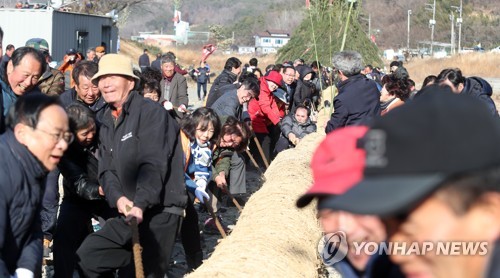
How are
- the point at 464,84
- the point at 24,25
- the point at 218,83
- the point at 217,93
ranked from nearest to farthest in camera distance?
the point at 464,84, the point at 217,93, the point at 218,83, the point at 24,25

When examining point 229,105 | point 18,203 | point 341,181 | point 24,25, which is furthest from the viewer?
point 24,25

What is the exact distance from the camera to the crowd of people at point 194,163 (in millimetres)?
1525

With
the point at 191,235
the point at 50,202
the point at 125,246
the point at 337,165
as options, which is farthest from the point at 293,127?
the point at 337,165

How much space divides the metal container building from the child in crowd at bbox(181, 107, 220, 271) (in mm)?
23786

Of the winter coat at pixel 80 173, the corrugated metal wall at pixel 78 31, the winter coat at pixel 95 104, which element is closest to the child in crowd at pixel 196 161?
the winter coat at pixel 95 104

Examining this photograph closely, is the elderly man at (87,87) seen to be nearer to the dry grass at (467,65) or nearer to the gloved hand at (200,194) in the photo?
the gloved hand at (200,194)

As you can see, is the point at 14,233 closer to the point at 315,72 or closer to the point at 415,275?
the point at 415,275

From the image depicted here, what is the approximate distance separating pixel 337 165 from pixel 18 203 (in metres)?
2.49

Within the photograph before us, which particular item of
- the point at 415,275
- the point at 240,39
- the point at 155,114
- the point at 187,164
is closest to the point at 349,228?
the point at 415,275

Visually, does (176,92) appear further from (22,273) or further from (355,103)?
(22,273)

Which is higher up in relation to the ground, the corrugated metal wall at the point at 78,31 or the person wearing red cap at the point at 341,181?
the corrugated metal wall at the point at 78,31

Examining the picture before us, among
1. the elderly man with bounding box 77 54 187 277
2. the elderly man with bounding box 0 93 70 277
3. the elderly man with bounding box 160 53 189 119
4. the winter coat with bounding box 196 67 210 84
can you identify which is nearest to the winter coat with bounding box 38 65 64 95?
the elderly man with bounding box 160 53 189 119

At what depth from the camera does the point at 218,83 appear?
14.4 m

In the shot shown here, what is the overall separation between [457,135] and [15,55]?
217 inches
